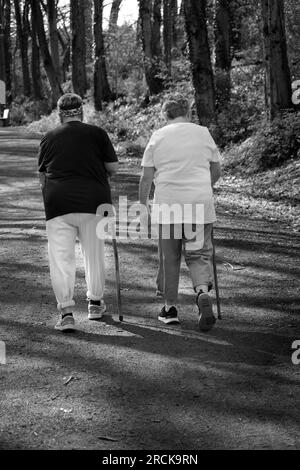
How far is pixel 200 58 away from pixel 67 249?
1412 centimetres

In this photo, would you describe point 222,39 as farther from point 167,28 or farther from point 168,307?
point 168,307

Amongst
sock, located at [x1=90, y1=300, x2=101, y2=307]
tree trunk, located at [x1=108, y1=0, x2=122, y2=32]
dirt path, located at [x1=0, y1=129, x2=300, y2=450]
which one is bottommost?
dirt path, located at [x1=0, y1=129, x2=300, y2=450]

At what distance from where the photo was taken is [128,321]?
23.7 feet

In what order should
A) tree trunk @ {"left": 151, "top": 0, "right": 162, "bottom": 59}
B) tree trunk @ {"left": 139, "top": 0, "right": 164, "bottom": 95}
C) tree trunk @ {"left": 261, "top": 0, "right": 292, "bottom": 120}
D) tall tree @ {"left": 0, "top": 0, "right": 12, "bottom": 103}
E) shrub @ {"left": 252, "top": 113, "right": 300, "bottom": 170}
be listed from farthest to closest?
tall tree @ {"left": 0, "top": 0, "right": 12, "bottom": 103} < tree trunk @ {"left": 151, "top": 0, "right": 162, "bottom": 59} < tree trunk @ {"left": 139, "top": 0, "right": 164, "bottom": 95} < tree trunk @ {"left": 261, "top": 0, "right": 292, "bottom": 120} < shrub @ {"left": 252, "top": 113, "right": 300, "bottom": 170}

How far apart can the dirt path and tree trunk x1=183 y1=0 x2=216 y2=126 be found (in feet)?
36.8

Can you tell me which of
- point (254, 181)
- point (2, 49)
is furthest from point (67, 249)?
point (2, 49)

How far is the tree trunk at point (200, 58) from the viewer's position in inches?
787

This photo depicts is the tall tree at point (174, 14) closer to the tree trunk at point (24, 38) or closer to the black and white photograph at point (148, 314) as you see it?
the tree trunk at point (24, 38)

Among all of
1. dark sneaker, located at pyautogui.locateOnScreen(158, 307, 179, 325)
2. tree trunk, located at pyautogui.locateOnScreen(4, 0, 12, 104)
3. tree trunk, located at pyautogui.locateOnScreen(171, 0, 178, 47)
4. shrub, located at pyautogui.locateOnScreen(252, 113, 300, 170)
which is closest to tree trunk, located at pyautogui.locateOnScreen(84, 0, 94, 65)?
tree trunk, located at pyautogui.locateOnScreen(4, 0, 12, 104)

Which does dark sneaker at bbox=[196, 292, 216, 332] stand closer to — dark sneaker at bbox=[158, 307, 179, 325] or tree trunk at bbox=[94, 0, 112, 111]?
dark sneaker at bbox=[158, 307, 179, 325]

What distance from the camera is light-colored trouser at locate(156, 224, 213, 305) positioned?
22.9ft

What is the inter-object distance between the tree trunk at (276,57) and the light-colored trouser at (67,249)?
1181 cm

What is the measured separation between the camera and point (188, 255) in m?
7.05

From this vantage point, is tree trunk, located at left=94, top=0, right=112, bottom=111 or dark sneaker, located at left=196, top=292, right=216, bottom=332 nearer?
dark sneaker, located at left=196, top=292, right=216, bottom=332
